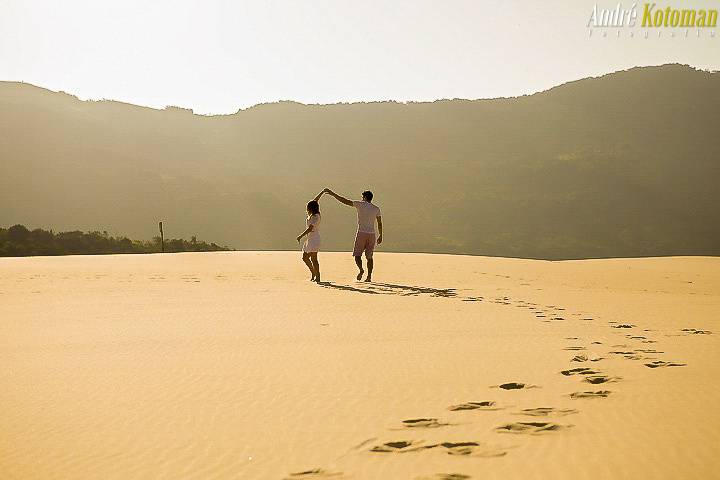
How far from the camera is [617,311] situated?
8.56 m

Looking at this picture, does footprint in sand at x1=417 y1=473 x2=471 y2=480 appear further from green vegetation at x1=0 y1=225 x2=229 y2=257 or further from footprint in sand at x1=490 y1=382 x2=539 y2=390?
green vegetation at x1=0 y1=225 x2=229 y2=257

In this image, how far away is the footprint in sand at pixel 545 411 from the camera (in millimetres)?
3666

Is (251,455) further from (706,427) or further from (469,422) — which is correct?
(706,427)

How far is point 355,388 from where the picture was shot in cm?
437

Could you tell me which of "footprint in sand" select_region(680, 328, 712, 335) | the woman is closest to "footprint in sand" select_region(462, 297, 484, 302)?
the woman

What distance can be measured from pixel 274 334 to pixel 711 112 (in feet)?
254

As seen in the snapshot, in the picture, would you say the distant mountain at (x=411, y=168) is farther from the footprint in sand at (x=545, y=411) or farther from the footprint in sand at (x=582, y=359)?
the footprint in sand at (x=545, y=411)

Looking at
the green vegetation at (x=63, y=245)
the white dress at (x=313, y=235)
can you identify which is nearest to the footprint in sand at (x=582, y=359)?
the white dress at (x=313, y=235)

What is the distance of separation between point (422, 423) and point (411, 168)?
67.9 metres

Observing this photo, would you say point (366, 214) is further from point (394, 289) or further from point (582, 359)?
point (582, 359)

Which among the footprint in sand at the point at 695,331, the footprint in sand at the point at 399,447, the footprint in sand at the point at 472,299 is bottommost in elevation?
the footprint in sand at the point at 399,447

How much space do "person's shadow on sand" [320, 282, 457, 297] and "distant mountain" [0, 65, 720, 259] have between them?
1587 inches

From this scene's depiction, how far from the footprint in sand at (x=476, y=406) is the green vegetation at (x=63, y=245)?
26.1m

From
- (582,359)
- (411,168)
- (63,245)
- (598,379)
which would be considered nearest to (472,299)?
(582,359)
